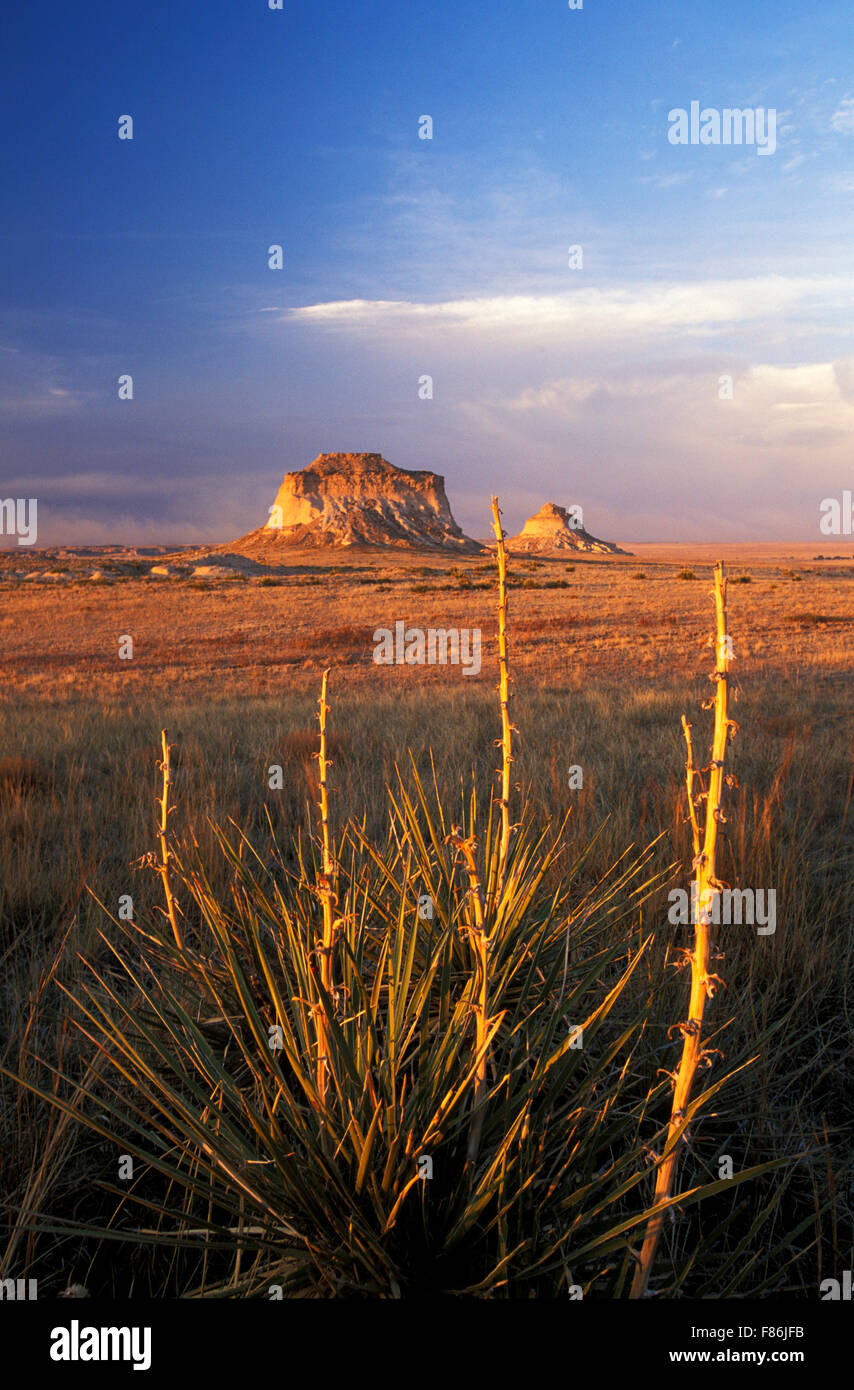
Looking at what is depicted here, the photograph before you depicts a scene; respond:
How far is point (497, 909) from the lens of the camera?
1.87 metres

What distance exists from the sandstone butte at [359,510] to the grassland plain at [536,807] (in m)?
70.9

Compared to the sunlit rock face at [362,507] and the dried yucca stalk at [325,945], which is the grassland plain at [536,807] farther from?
the sunlit rock face at [362,507]

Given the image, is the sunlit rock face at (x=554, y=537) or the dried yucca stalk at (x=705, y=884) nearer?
the dried yucca stalk at (x=705, y=884)

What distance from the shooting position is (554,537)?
9881cm

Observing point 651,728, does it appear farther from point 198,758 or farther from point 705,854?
point 705,854

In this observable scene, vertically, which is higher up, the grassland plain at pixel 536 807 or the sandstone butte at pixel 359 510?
the sandstone butte at pixel 359 510

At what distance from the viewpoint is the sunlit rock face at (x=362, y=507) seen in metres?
86.1

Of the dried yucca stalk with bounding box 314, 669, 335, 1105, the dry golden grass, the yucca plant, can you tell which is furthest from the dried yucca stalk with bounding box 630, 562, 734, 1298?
the dry golden grass

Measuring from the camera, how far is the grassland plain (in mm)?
1718

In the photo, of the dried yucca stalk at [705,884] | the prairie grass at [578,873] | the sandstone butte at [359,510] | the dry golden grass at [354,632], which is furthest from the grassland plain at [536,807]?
the sandstone butte at [359,510]

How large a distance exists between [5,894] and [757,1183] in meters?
2.96

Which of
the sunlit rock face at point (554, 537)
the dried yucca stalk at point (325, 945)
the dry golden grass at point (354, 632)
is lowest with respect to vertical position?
the dried yucca stalk at point (325, 945)
